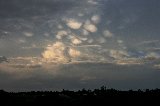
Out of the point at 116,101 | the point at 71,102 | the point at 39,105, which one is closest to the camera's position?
the point at 39,105

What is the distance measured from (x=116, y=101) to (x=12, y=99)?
32684 mm

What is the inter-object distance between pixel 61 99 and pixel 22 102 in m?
12.5

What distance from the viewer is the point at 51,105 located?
105m

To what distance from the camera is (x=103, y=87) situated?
180000mm

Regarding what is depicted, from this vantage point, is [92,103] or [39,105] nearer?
Result: [39,105]

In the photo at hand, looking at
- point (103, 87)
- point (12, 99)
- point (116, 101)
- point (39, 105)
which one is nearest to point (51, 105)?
point (39, 105)

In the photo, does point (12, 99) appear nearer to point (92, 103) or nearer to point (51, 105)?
point (51, 105)

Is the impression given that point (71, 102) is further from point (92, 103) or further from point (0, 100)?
point (0, 100)

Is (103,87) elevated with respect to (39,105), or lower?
elevated

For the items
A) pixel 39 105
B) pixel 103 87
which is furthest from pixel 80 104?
pixel 103 87

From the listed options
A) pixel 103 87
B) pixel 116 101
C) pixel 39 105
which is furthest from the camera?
pixel 103 87

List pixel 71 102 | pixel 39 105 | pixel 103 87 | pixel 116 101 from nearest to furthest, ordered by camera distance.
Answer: pixel 39 105
pixel 71 102
pixel 116 101
pixel 103 87

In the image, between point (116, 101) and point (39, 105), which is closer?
point (39, 105)

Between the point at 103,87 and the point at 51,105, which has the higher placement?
the point at 103,87
